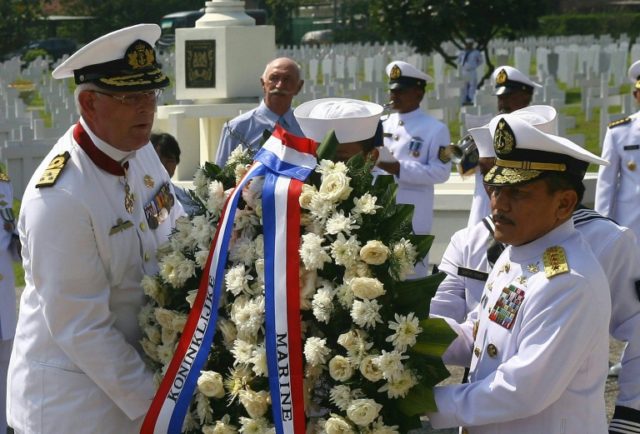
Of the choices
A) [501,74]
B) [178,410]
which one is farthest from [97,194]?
[501,74]

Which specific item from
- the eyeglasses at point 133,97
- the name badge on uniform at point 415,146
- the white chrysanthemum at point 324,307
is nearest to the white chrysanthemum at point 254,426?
the white chrysanthemum at point 324,307

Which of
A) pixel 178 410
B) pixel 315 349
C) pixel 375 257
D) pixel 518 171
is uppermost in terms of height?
pixel 518 171

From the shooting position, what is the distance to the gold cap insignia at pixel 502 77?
785 centimetres

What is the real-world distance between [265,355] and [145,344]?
1.51 feet

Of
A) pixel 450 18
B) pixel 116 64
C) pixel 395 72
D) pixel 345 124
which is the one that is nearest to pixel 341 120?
pixel 345 124

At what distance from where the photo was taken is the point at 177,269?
3545 mm

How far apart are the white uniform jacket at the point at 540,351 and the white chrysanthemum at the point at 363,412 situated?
225mm

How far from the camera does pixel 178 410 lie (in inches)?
136

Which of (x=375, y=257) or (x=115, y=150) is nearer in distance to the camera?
(x=375, y=257)

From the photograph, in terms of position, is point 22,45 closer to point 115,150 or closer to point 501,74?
point 501,74

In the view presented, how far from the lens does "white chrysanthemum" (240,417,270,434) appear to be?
11.0 ft

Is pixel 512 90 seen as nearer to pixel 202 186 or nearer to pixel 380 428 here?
pixel 202 186

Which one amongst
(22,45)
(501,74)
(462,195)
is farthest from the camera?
(22,45)

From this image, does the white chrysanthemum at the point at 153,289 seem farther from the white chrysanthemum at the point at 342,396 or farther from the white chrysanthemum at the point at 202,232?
the white chrysanthemum at the point at 342,396
